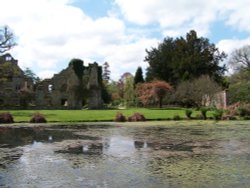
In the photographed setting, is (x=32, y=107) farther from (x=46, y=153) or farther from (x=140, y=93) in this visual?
(x=46, y=153)

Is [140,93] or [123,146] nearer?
[123,146]

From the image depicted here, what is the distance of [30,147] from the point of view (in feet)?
57.7

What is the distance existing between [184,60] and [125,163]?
204ft

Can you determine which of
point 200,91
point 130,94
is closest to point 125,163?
point 200,91

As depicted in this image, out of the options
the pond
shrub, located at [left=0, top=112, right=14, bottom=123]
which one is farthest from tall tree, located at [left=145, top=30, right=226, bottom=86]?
the pond

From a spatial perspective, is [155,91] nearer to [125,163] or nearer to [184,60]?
[184,60]

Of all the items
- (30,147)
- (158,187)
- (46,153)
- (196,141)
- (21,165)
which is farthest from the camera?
(196,141)

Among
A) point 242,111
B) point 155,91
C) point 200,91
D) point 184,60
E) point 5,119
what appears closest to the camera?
point 5,119

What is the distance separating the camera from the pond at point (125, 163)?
33.4ft

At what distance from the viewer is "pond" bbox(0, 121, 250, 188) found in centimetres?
1017

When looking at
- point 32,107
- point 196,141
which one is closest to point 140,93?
point 32,107

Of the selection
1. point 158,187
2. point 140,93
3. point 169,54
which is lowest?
point 158,187

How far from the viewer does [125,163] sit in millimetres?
13031

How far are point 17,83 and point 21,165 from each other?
6793cm
